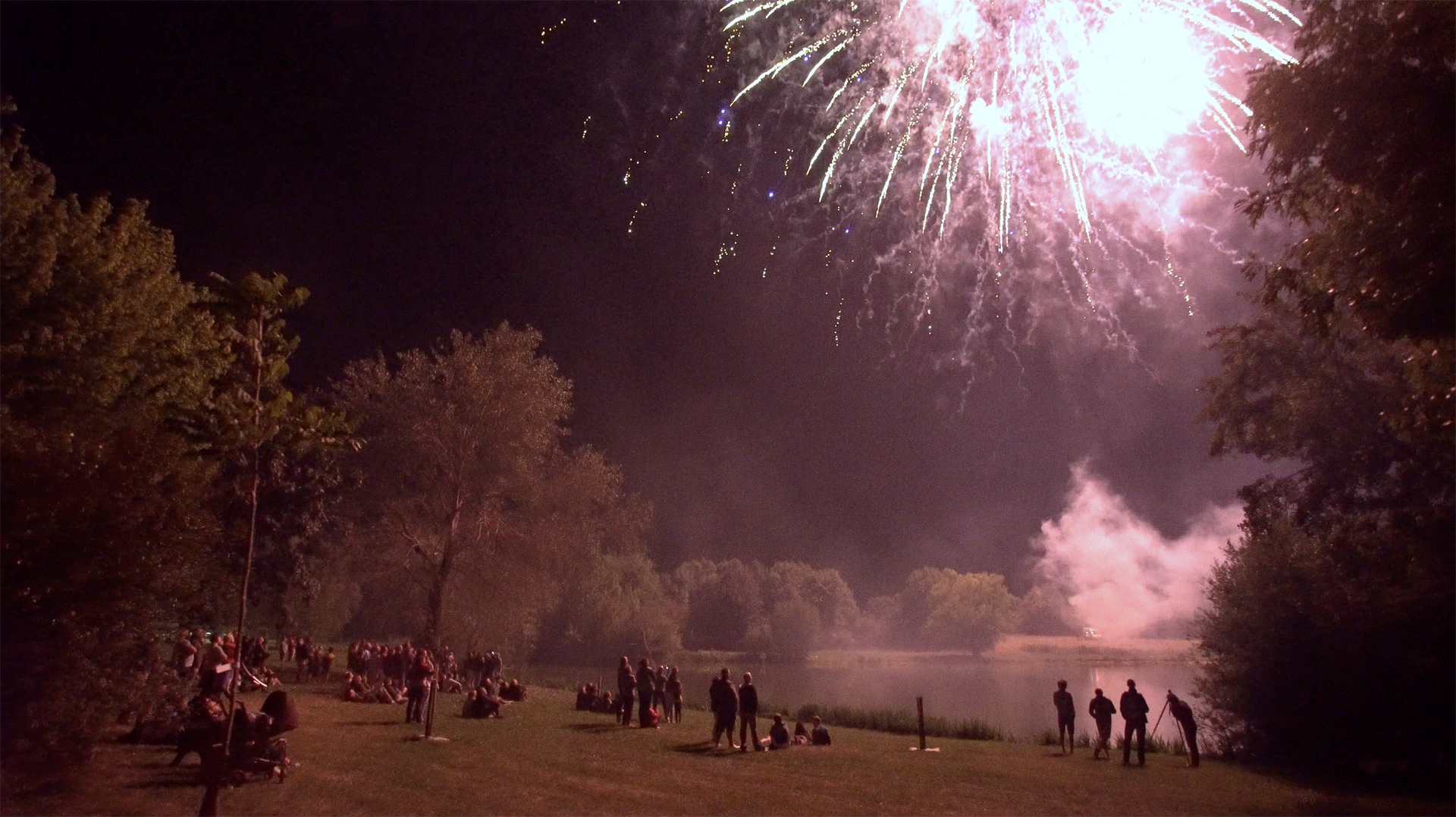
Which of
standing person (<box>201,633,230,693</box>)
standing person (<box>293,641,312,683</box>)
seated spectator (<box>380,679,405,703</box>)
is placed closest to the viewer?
standing person (<box>201,633,230,693</box>)

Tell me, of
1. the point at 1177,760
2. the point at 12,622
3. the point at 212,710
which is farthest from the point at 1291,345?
the point at 12,622

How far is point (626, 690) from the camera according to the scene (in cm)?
1889

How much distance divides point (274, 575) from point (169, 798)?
20.2 meters

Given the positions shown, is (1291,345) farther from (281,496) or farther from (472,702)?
(281,496)

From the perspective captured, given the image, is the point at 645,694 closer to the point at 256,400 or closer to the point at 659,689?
the point at 659,689

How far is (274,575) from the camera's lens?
27984 millimetres

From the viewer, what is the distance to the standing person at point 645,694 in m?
19.1

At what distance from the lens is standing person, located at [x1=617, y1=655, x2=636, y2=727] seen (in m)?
18.9

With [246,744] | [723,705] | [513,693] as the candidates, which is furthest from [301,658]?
[246,744]

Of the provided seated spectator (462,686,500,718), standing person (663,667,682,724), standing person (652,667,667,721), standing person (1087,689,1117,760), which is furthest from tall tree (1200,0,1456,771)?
seated spectator (462,686,500,718)

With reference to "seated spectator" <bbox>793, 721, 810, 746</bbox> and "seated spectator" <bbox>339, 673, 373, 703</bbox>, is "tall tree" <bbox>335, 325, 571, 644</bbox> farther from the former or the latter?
"seated spectator" <bbox>793, 721, 810, 746</bbox>

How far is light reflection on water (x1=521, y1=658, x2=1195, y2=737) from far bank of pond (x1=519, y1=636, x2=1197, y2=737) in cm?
9

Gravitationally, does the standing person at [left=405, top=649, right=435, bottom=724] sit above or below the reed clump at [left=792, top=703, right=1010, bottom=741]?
above

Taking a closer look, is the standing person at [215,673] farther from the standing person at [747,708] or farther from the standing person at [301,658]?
the standing person at [301,658]
